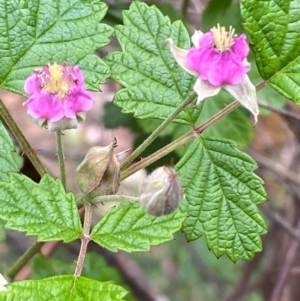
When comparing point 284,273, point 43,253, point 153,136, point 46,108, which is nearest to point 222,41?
point 153,136

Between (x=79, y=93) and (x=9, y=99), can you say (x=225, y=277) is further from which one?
(x=79, y=93)

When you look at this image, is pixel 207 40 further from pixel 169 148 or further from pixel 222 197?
pixel 222 197

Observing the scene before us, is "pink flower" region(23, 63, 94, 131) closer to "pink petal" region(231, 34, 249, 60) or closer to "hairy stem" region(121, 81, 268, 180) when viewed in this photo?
"hairy stem" region(121, 81, 268, 180)

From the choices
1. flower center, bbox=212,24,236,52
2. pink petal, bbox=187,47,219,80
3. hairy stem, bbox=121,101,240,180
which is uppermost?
flower center, bbox=212,24,236,52

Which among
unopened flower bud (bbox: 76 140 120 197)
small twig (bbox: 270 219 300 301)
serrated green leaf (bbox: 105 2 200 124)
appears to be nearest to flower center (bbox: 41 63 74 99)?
unopened flower bud (bbox: 76 140 120 197)

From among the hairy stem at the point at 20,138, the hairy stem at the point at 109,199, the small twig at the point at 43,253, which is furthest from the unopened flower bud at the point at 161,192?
the small twig at the point at 43,253

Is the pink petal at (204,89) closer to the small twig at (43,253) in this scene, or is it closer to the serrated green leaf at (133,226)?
the serrated green leaf at (133,226)
